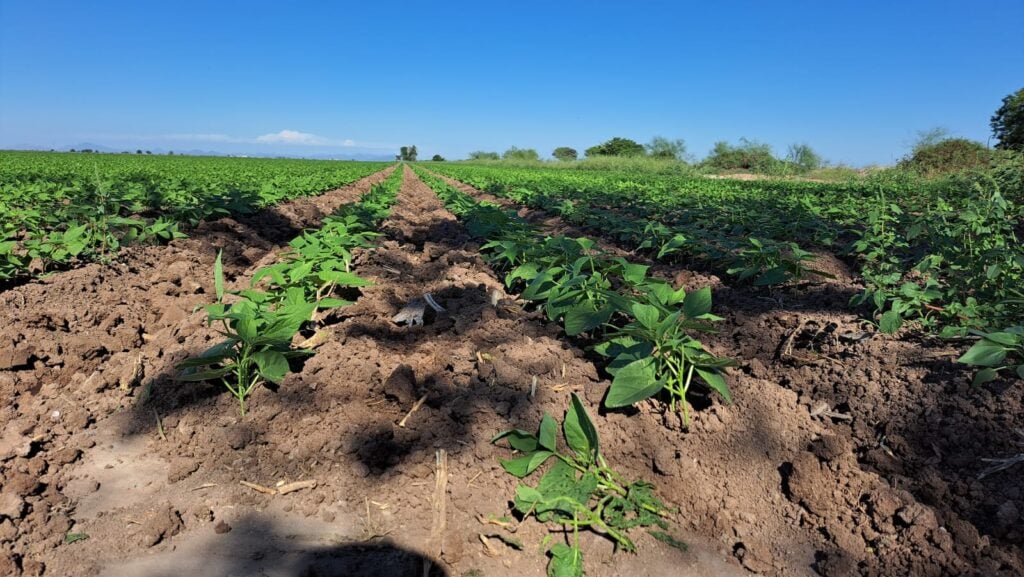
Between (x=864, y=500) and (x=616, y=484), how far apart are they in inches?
30.3

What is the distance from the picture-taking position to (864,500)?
1.75 m

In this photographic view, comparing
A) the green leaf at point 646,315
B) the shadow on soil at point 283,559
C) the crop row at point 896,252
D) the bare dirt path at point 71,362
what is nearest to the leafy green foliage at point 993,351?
the crop row at point 896,252

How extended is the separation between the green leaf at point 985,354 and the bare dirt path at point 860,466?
0.51 ft

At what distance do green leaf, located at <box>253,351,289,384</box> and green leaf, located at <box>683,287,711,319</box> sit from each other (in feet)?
5.21

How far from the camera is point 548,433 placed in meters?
1.87

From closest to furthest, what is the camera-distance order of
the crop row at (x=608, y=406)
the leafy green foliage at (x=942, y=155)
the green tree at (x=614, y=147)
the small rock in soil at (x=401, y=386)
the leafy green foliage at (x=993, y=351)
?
the crop row at (x=608, y=406), the leafy green foliage at (x=993, y=351), the small rock in soil at (x=401, y=386), the leafy green foliage at (x=942, y=155), the green tree at (x=614, y=147)

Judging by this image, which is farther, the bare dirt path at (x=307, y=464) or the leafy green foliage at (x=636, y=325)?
the leafy green foliage at (x=636, y=325)

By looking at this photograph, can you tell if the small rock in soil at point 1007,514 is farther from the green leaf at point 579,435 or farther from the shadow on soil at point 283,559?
the shadow on soil at point 283,559

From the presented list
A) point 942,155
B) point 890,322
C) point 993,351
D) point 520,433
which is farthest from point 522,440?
point 942,155

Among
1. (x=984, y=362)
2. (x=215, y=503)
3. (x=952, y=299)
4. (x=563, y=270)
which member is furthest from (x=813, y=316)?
(x=215, y=503)

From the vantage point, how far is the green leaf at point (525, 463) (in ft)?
5.91

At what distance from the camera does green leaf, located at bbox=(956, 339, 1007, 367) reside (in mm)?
1903

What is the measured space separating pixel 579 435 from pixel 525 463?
0.67 ft

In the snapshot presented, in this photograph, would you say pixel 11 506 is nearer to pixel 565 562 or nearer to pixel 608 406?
pixel 565 562
